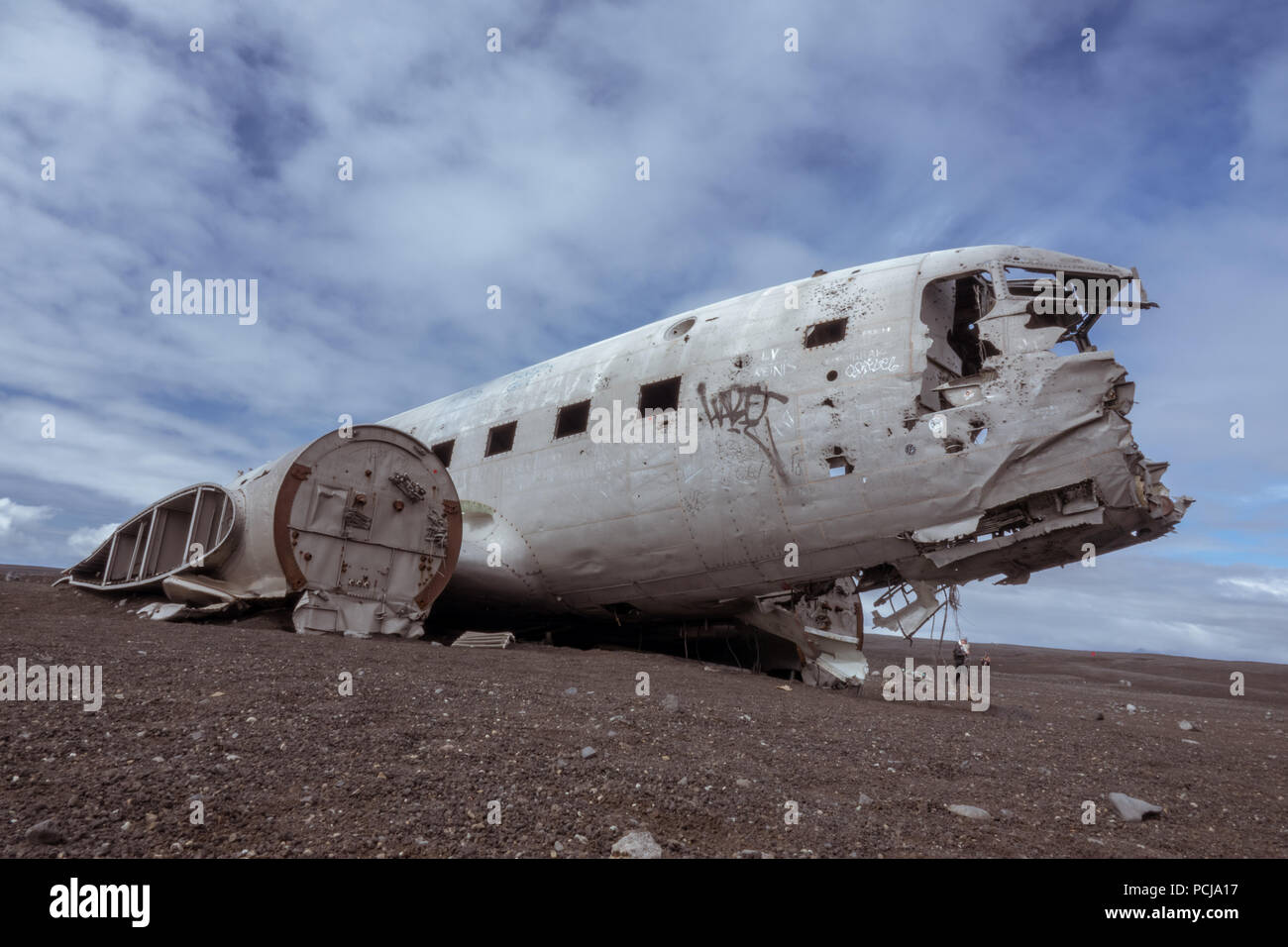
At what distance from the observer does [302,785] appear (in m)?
4.13

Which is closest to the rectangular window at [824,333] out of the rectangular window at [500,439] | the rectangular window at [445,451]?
the rectangular window at [500,439]

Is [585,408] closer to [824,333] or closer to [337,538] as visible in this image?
[824,333]

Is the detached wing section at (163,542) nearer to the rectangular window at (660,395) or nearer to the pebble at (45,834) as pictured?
the rectangular window at (660,395)

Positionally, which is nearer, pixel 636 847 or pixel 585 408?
pixel 636 847

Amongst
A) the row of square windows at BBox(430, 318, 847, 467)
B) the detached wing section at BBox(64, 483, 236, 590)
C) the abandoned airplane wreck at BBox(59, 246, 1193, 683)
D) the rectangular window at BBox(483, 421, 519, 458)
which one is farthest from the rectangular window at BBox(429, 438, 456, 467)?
the detached wing section at BBox(64, 483, 236, 590)

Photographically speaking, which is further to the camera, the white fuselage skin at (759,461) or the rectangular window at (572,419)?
the rectangular window at (572,419)

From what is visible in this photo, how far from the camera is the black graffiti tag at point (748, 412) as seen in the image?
10180 millimetres

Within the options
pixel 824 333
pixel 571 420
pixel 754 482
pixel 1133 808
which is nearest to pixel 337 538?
pixel 571 420

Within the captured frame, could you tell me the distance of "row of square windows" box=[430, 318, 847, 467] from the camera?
10297 millimetres

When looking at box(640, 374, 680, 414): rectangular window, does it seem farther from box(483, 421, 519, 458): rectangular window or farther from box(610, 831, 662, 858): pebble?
box(610, 831, 662, 858): pebble

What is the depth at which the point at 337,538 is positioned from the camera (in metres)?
11.2

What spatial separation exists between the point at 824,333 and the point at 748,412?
4.88ft

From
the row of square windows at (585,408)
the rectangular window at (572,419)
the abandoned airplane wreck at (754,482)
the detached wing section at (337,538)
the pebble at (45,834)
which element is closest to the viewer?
the pebble at (45,834)

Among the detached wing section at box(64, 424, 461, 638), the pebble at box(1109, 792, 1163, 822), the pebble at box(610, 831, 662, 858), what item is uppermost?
the detached wing section at box(64, 424, 461, 638)
